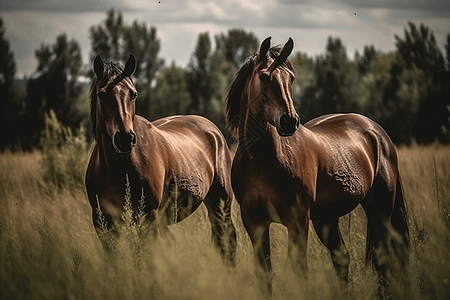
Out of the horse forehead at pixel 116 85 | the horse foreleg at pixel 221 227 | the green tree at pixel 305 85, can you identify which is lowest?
the green tree at pixel 305 85

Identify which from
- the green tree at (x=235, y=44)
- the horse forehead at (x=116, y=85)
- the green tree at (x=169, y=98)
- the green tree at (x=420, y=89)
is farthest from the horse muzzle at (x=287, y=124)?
the green tree at (x=235, y=44)

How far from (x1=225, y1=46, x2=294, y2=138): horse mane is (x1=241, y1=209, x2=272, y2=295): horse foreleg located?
2.64 ft

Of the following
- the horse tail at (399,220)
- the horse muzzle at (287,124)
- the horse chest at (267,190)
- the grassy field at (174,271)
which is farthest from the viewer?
the horse tail at (399,220)

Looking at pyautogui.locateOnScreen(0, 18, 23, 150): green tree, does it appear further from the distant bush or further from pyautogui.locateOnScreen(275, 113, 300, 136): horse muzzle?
pyautogui.locateOnScreen(275, 113, 300, 136): horse muzzle

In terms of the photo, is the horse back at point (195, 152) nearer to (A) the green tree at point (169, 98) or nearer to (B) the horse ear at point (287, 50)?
(B) the horse ear at point (287, 50)

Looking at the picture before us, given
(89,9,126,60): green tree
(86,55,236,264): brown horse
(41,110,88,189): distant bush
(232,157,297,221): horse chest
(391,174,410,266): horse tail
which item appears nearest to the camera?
(232,157,297,221): horse chest

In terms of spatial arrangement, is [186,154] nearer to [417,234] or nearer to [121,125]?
[121,125]

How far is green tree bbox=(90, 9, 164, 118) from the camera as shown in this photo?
1508 inches

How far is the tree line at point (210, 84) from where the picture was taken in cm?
2500

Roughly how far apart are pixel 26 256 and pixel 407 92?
102 feet

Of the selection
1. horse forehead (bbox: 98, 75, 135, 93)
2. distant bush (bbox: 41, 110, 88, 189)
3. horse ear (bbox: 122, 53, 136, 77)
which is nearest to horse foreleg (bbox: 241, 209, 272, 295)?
horse forehead (bbox: 98, 75, 135, 93)

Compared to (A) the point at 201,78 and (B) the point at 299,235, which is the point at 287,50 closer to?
(B) the point at 299,235

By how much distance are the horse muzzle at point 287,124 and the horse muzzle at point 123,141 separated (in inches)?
47.6

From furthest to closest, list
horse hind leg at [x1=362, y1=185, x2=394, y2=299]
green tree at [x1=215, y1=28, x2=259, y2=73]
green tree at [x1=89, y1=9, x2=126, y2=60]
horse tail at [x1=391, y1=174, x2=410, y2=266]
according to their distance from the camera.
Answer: green tree at [x1=215, y1=28, x2=259, y2=73] → green tree at [x1=89, y1=9, x2=126, y2=60] → horse tail at [x1=391, y1=174, x2=410, y2=266] → horse hind leg at [x1=362, y1=185, x2=394, y2=299]
